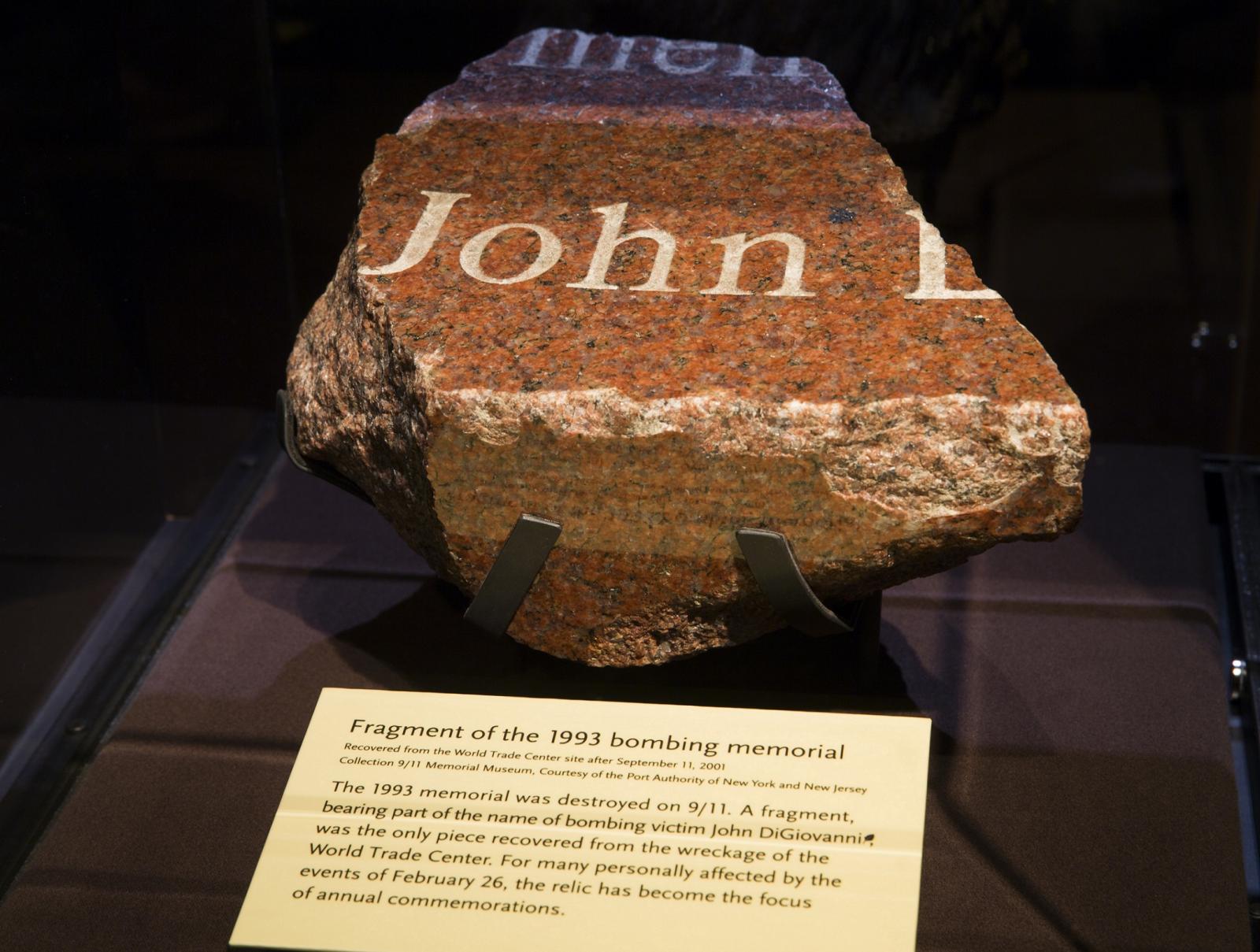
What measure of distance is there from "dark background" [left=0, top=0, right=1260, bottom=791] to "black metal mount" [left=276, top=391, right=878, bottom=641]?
75 cm

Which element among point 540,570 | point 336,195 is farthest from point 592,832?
point 336,195

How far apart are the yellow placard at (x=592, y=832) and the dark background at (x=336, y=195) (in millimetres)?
741

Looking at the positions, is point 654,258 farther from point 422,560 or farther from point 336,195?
point 336,195

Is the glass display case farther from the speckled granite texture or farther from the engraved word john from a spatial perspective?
the engraved word john

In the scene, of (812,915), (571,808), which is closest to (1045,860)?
(812,915)

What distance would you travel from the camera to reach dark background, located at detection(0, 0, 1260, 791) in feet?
6.75

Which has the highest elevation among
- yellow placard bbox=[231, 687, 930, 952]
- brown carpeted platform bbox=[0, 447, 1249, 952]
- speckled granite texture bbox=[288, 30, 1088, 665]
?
speckled granite texture bbox=[288, 30, 1088, 665]

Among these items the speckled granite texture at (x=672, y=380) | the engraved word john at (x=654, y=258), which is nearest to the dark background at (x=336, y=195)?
the speckled granite texture at (x=672, y=380)

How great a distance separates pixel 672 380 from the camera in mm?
1543

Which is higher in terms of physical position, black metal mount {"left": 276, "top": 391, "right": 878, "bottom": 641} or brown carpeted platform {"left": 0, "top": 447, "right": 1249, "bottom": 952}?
black metal mount {"left": 276, "top": 391, "right": 878, "bottom": 641}

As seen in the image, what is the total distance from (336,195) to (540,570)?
115 cm

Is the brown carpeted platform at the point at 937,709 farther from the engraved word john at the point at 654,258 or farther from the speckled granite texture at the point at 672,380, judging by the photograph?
the engraved word john at the point at 654,258

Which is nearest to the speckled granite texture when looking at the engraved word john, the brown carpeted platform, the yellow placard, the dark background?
the engraved word john

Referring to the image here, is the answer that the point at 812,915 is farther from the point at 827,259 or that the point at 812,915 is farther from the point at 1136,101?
the point at 1136,101
